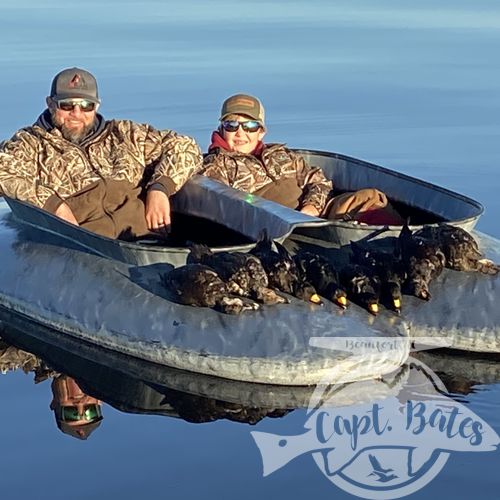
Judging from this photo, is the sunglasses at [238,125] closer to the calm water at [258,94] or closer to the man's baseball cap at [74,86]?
the man's baseball cap at [74,86]

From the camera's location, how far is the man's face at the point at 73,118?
807 centimetres

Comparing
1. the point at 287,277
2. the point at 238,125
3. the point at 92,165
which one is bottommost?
the point at 287,277

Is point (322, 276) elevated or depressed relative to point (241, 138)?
depressed

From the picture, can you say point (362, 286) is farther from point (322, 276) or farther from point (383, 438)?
point (383, 438)

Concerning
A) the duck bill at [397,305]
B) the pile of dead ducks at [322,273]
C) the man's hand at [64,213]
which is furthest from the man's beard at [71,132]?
the duck bill at [397,305]

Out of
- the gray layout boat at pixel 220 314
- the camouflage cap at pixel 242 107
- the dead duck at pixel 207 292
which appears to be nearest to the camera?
the gray layout boat at pixel 220 314

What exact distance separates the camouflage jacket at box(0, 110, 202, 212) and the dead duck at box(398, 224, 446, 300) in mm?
Result: 1838

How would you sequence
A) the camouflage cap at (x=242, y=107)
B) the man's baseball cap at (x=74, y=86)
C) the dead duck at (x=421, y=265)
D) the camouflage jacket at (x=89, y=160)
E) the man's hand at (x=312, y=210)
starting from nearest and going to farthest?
the dead duck at (x=421, y=265) → the camouflage jacket at (x=89, y=160) → the man's baseball cap at (x=74, y=86) → the man's hand at (x=312, y=210) → the camouflage cap at (x=242, y=107)

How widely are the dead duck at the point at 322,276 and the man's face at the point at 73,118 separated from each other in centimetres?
182

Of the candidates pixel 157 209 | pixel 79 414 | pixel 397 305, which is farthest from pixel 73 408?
pixel 157 209

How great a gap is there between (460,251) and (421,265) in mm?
286

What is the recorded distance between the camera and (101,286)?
7340mm

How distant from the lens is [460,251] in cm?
732

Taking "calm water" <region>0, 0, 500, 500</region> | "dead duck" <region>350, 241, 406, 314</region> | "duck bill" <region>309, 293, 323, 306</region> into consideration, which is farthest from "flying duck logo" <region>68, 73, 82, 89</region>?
"duck bill" <region>309, 293, 323, 306</region>
